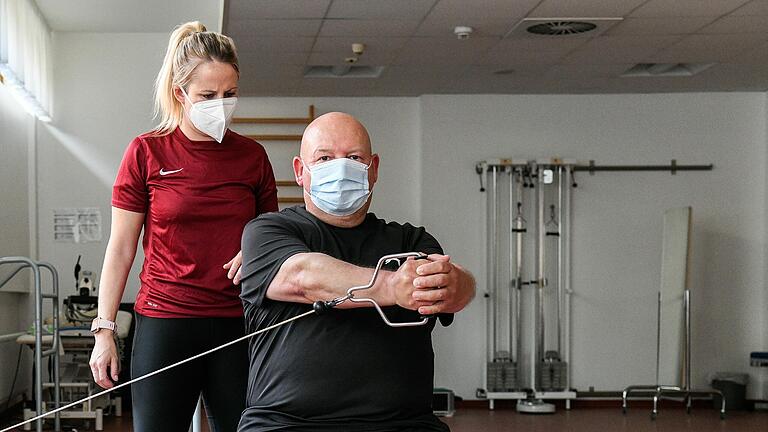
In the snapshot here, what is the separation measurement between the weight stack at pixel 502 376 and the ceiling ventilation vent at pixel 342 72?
2599 millimetres

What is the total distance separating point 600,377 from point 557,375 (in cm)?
45

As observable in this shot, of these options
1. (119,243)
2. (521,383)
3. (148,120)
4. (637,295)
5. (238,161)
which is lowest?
(521,383)

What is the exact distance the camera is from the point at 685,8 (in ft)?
18.7

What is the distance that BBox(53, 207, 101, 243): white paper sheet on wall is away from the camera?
26.9 ft

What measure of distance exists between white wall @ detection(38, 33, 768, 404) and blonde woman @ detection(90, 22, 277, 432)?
6519 mm

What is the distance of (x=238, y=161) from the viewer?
7.98 ft

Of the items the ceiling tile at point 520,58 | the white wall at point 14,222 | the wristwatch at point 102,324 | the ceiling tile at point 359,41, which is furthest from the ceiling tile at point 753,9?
the white wall at point 14,222

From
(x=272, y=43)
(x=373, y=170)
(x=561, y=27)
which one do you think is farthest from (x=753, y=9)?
(x=373, y=170)

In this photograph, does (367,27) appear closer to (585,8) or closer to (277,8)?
(277,8)

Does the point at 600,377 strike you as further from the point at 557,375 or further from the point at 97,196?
the point at 97,196

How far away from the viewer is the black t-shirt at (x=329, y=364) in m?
1.84

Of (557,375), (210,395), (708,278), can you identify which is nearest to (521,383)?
(557,375)

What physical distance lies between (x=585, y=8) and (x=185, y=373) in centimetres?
398

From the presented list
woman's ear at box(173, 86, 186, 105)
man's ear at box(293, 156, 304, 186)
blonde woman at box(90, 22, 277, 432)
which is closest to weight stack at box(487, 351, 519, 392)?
blonde woman at box(90, 22, 277, 432)
